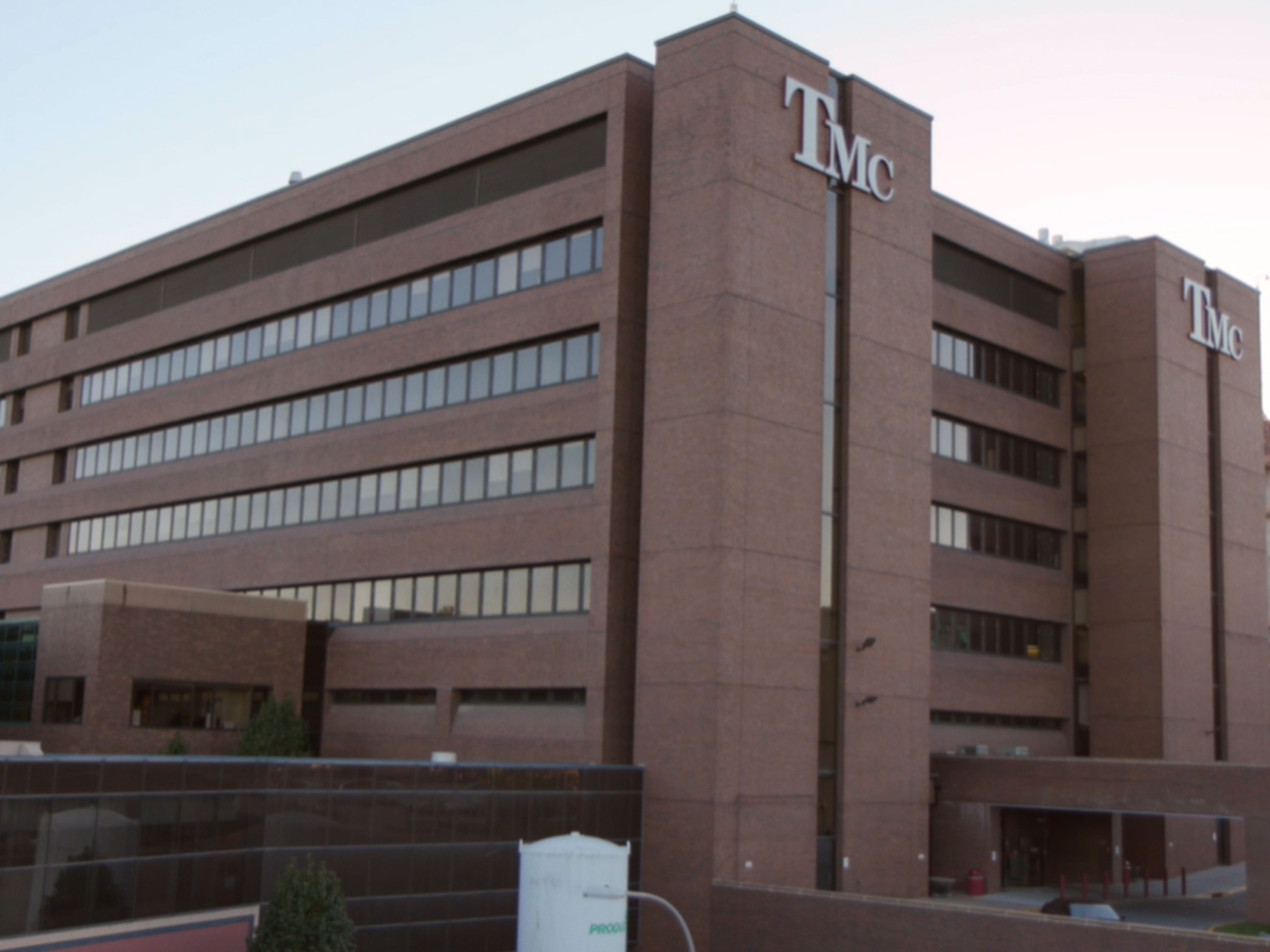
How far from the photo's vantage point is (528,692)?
154ft

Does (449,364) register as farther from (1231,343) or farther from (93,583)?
(1231,343)

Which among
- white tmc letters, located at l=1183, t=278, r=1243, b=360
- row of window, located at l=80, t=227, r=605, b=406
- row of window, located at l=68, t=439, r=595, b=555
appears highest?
white tmc letters, located at l=1183, t=278, r=1243, b=360

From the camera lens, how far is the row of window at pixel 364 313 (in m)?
48.3

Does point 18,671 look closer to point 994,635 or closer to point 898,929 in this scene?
point 898,929

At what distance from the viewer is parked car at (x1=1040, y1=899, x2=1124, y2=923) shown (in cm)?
4097

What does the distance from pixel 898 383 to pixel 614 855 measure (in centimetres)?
2138

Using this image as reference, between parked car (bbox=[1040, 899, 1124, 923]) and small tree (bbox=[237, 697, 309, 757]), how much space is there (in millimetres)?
24721

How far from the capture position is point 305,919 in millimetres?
31750

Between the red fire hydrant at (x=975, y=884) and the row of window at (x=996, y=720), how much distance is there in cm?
605

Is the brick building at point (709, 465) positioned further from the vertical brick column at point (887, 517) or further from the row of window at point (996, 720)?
the row of window at point (996, 720)

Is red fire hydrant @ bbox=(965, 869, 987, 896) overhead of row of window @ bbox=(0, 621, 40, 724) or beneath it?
beneath

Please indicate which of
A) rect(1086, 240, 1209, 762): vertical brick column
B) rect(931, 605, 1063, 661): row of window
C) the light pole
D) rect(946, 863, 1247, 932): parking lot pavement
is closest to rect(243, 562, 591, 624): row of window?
the light pole

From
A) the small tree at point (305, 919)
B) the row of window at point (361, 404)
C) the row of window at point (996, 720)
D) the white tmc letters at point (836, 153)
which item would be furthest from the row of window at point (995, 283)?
the small tree at point (305, 919)

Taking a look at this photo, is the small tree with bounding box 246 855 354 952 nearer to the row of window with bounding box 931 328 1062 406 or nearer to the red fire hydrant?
the red fire hydrant
